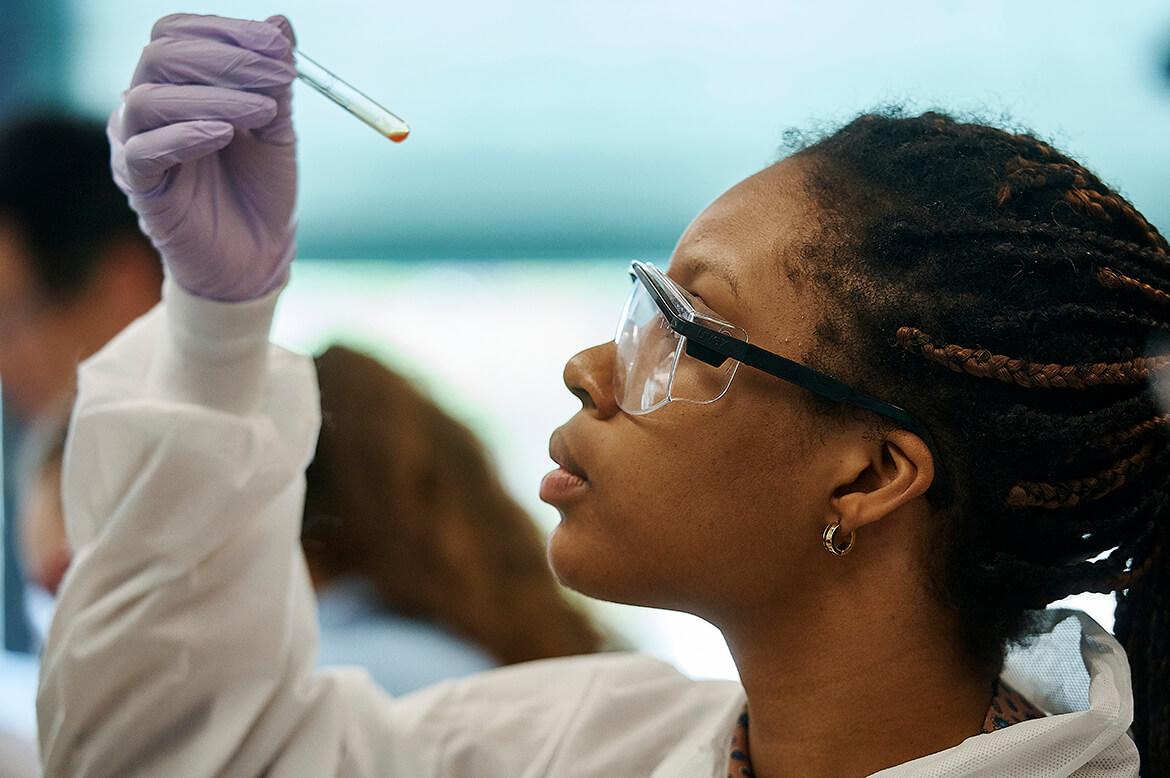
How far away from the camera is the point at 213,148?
107cm

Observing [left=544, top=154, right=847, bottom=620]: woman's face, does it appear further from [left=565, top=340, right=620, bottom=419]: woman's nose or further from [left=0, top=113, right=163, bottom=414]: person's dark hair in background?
[left=0, top=113, right=163, bottom=414]: person's dark hair in background

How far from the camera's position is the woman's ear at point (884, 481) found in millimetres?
1014

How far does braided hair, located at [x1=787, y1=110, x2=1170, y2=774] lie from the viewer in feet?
3.26

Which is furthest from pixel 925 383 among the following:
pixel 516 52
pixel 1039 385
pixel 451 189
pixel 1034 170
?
pixel 451 189

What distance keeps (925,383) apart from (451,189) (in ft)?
5.29

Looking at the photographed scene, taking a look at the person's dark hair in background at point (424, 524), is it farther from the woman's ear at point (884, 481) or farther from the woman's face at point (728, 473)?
the woman's ear at point (884, 481)

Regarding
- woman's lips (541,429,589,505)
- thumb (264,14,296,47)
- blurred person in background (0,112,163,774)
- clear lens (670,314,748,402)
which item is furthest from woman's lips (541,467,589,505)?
blurred person in background (0,112,163,774)

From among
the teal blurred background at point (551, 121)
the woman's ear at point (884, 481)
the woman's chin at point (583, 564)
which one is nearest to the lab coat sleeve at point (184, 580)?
the woman's chin at point (583, 564)

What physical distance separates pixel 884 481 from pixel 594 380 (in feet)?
0.98

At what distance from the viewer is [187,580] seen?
3.95 ft

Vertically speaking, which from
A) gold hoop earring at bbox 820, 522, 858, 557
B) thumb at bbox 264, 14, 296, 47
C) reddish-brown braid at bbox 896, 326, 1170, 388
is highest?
thumb at bbox 264, 14, 296, 47

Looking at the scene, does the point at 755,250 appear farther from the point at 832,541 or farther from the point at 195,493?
the point at 195,493

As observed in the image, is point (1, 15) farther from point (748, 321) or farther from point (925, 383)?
point (925, 383)

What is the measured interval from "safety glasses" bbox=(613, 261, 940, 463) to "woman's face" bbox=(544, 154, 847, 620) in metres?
0.01
